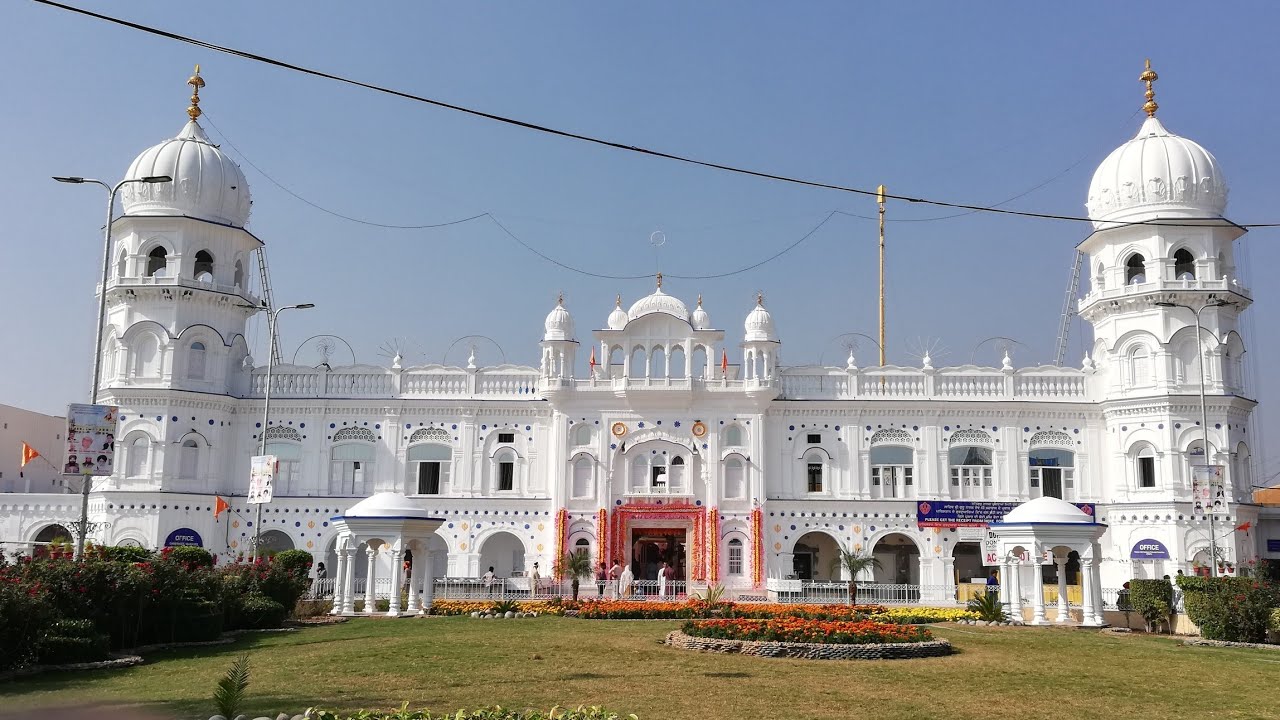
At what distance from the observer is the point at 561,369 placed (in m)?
45.6

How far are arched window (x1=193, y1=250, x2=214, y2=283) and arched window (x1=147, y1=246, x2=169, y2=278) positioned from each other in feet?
4.22

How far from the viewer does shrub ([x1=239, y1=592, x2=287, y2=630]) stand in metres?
27.1

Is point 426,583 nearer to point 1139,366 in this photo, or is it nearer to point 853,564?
point 853,564

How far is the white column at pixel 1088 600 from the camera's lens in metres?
32.2

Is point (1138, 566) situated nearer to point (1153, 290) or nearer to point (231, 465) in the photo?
point (1153, 290)

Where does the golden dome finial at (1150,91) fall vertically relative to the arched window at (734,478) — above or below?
above

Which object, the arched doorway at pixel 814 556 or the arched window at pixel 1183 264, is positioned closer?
the arched window at pixel 1183 264

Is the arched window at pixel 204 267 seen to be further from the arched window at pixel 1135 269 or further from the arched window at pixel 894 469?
the arched window at pixel 1135 269

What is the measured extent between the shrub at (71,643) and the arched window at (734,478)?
2818cm

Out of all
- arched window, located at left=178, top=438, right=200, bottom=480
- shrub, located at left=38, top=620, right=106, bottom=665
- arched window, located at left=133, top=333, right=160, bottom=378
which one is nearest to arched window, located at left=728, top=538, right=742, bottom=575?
arched window, located at left=178, top=438, right=200, bottom=480

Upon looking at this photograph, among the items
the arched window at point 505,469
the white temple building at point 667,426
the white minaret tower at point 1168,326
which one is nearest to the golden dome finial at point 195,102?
the white temple building at point 667,426

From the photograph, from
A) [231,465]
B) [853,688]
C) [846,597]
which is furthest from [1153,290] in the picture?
[231,465]

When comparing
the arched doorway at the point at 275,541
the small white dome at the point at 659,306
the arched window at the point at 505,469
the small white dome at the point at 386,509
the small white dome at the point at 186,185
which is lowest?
the arched doorway at the point at 275,541

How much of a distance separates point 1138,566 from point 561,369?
2384cm
